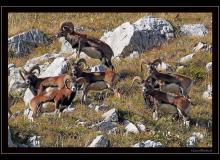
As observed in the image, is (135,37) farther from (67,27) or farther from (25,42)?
(25,42)

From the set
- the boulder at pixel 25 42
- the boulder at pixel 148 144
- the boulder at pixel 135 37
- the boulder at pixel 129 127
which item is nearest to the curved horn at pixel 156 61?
the boulder at pixel 135 37

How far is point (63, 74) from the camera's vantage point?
87.0ft

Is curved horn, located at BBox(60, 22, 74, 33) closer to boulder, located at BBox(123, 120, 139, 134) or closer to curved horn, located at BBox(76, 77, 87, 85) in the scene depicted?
curved horn, located at BBox(76, 77, 87, 85)

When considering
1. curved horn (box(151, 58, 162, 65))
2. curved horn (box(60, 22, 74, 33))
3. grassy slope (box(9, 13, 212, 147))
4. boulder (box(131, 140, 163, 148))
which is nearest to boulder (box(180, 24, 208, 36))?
grassy slope (box(9, 13, 212, 147))

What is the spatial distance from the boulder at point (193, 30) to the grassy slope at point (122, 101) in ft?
0.42

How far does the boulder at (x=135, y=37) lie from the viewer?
2691 centimetres

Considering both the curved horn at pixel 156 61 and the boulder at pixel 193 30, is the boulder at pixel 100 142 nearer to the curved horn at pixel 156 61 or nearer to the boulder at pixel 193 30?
the curved horn at pixel 156 61

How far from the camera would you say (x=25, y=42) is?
27.3 metres

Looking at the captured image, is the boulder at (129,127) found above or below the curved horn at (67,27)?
below

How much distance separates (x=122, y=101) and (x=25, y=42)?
10.0ft

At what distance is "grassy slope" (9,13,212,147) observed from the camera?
25.9m

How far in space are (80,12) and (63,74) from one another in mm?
1630

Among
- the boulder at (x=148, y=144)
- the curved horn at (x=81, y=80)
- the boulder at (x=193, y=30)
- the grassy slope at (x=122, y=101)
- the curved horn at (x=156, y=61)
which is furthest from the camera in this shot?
the boulder at (x=193, y=30)

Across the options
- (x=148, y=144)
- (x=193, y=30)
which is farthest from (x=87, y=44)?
(x=148, y=144)
